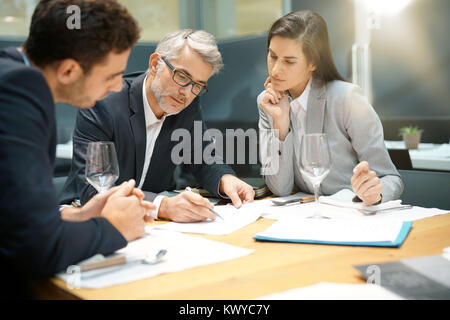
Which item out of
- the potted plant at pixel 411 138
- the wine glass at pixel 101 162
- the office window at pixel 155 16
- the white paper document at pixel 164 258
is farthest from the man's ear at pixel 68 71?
the office window at pixel 155 16

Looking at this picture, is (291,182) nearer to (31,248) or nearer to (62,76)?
(62,76)

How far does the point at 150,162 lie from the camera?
200 cm

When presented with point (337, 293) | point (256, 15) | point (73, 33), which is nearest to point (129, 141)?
point (73, 33)

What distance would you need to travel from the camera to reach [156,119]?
2.00 metres

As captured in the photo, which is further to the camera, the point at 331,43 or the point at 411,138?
the point at 331,43

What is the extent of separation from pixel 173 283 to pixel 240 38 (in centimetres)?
361

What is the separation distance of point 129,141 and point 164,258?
3.03ft

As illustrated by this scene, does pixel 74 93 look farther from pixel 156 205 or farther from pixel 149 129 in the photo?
pixel 149 129

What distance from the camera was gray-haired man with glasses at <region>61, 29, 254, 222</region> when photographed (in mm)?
1787

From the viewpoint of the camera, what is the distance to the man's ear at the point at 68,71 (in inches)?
40.1

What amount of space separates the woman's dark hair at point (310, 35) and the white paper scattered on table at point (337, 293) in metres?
1.34

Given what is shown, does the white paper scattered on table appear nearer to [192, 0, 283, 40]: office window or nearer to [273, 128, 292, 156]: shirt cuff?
[273, 128, 292, 156]: shirt cuff

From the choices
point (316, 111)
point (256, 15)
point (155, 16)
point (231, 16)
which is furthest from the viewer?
point (155, 16)
